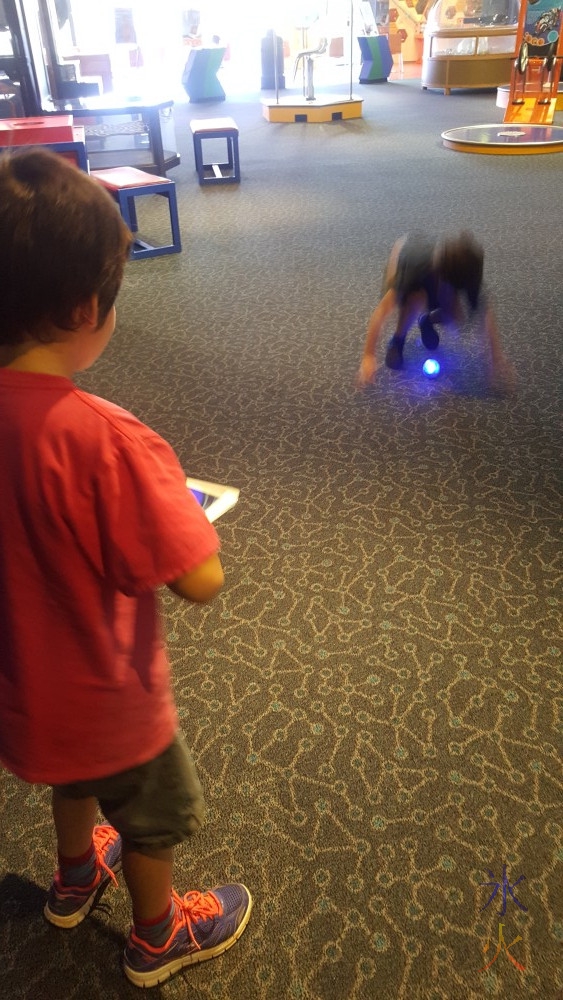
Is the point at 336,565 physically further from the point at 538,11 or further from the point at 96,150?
the point at 538,11

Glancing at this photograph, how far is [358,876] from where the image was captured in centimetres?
120

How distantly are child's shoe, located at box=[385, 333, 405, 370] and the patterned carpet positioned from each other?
0.25 ft

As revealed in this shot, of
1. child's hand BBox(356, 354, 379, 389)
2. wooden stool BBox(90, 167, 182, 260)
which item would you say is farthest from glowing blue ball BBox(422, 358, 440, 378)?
wooden stool BBox(90, 167, 182, 260)

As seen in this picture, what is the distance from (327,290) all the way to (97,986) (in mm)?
3196

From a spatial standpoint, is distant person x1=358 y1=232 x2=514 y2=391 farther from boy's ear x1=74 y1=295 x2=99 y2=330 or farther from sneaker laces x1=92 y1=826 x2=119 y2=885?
boy's ear x1=74 y1=295 x2=99 y2=330

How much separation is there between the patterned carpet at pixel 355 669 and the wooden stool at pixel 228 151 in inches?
107

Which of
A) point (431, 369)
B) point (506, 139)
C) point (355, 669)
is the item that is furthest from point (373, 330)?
point (506, 139)

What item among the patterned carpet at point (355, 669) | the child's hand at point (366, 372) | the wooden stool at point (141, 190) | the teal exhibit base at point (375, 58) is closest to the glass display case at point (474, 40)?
the teal exhibit base at point (375, 58)

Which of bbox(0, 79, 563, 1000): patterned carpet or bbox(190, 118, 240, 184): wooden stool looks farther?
bbox(190, 118, 240, 184): wooden stool

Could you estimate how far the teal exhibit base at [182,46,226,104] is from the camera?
10328 millimetres

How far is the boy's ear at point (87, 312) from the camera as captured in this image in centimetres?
64

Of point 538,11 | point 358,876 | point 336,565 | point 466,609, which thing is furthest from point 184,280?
point 538,11

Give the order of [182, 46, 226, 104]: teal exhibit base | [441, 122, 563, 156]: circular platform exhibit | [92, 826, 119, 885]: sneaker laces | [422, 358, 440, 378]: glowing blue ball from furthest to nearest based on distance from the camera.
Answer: [182, 46, 226, 104]: teal exhibit base < [441, 122, 563, 156]: circular platform exhibit < [422, 358, 440, 378]: glowing blue ball < [92, 826, 119, 885]: sneaker laces

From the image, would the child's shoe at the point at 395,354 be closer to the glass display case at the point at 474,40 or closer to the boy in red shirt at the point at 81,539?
the boy in red shirt at the point at 81,539
